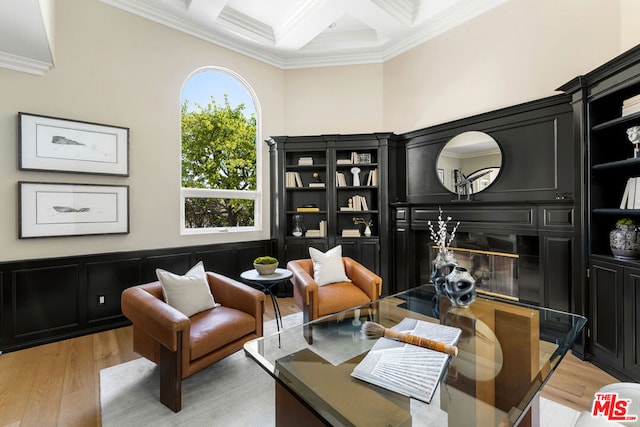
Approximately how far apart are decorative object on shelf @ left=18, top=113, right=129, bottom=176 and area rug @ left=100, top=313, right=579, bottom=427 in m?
2.06

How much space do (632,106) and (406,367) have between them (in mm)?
2710

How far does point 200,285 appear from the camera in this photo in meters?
2.53

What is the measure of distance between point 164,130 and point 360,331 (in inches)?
133

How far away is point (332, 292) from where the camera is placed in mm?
3066

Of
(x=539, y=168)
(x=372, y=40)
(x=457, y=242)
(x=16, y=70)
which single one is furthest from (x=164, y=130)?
(x=539, y=168)

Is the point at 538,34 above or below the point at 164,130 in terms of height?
above

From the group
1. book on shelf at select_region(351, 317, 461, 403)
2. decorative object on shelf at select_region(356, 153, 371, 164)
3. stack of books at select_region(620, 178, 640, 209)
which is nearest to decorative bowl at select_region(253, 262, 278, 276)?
book on shelf at select_region(351, 317, 461, 403)

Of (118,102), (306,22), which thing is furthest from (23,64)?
(306,22)

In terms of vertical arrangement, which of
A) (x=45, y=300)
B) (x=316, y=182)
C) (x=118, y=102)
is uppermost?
(x=118, y=102)

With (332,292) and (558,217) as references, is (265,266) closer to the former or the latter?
(332,292)

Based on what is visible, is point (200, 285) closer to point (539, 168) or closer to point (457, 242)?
point (457, 242)

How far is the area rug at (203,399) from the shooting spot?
185 centimetres

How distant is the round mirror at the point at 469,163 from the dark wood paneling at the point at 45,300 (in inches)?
173

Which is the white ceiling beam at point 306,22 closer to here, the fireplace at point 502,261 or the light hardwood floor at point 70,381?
the fireplace at point 502,261
